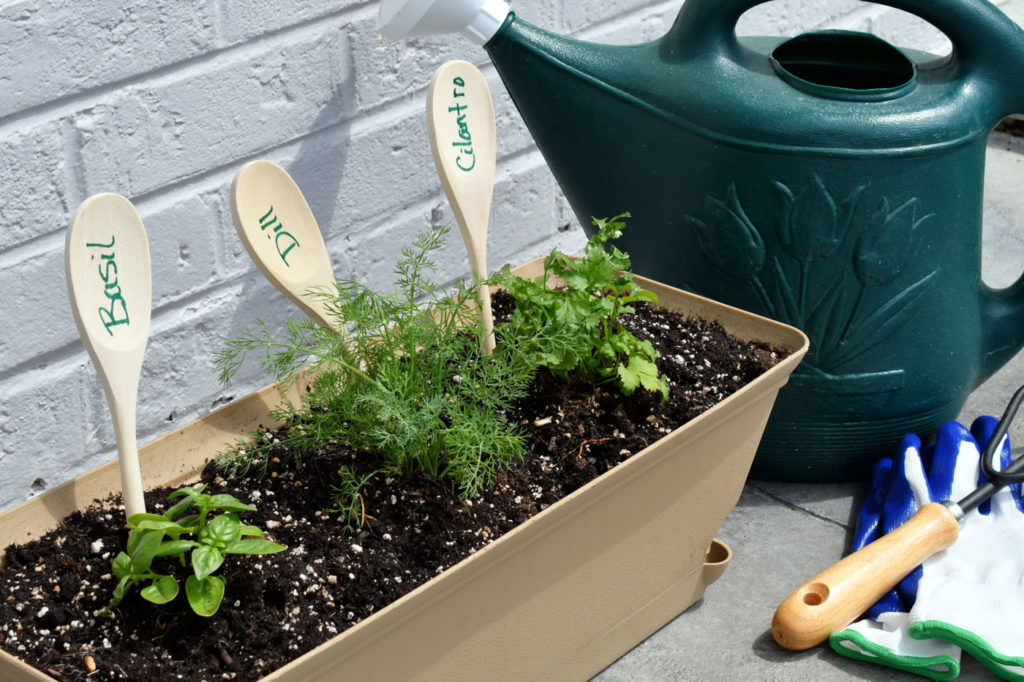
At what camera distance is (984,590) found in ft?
3.61

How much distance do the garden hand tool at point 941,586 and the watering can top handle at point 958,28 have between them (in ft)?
1.43

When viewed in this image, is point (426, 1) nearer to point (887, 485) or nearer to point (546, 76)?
point (546, 76)

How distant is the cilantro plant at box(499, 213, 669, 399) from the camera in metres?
0.95

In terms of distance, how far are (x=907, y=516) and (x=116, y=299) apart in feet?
2.76

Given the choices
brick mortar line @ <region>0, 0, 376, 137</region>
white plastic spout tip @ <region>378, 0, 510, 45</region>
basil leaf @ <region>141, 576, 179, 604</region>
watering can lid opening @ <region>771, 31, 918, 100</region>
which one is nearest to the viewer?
basil leaf @ <region>141, 576, 179, 604</region>

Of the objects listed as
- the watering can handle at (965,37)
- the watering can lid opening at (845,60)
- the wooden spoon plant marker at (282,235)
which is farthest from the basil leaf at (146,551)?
the watering can lid opening at (845,60)

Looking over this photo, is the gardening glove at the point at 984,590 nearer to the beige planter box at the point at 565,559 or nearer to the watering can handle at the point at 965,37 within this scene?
the beige planter box at the point at 565,559

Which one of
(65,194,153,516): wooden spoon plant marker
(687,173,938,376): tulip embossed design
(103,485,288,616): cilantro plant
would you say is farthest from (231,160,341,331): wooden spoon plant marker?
(687,173,938,376): tulip embossed design

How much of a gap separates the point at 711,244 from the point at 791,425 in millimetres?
240

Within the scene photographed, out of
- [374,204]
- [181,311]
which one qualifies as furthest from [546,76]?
[181,311]

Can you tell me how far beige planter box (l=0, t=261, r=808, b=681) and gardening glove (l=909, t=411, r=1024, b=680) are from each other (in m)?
0.21

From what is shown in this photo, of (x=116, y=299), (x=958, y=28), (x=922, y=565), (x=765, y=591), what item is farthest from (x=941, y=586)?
(x=116, y=299)

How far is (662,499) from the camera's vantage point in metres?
0.98

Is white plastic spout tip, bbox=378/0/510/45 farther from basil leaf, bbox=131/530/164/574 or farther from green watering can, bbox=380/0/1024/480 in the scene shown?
basil leaf, bbox=131/530/164/574
